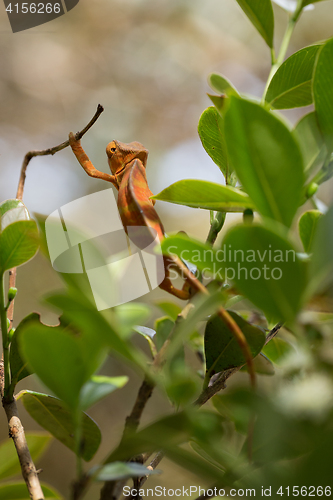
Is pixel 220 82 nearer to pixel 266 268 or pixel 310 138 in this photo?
pixel 310 138

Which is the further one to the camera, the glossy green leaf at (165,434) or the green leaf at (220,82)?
the green leaf at (220,82)

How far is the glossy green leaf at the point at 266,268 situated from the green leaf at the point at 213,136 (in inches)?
7.2

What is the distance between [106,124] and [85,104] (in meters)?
0.21

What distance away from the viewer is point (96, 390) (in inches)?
8.6

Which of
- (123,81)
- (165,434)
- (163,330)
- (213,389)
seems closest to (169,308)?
(163,330)

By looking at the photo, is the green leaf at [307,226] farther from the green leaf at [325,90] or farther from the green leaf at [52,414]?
the green leaf at [52,414]

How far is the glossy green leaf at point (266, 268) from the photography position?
16 centimetres

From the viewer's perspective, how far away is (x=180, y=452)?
0.55 ft

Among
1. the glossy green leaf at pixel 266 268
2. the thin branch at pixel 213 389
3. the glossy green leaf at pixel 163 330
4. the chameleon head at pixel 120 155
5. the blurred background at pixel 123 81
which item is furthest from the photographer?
the blurred background at pixel 123 81

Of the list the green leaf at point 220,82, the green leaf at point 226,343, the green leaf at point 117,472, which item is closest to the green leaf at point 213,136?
the green leaf at point 220,82

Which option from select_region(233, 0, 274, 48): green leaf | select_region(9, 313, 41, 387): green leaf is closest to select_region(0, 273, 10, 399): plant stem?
select_region(9, 313, 41, 387): green leaf

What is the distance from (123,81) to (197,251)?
2527 mm

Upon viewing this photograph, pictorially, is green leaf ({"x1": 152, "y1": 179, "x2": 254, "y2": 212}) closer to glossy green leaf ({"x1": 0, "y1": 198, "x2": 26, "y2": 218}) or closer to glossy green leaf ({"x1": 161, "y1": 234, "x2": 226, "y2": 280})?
glossy green leaf ({"x1": 161, "y1": 234, "x2": 226, "y2": 280})

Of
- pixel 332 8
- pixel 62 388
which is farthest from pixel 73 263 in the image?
pixel 332 8
